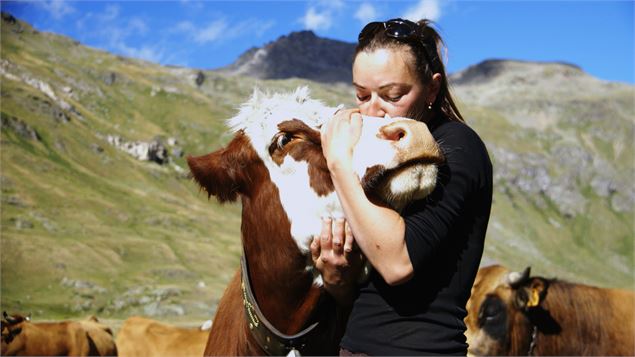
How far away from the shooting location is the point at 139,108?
183250 mm

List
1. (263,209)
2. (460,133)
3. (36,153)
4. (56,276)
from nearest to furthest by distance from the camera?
(460,133), (263,209), (56,276), (36,153)

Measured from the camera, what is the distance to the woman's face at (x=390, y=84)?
A: 3365 millimetres

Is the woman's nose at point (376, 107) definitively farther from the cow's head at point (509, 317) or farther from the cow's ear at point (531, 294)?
the cow's ear at point (531, 294)

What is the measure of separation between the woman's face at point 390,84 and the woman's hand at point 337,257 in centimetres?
66

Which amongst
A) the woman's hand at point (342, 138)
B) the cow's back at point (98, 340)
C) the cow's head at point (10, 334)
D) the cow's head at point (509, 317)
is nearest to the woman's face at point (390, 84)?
the woman's hand at point (342, 138)

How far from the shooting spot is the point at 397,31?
3.47 m

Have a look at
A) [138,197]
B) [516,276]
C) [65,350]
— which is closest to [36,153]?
[138,197]

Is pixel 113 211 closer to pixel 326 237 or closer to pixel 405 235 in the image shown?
pixel 326 237

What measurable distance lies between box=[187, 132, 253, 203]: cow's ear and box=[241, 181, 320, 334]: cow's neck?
0.14 m

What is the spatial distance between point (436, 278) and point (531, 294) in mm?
5982

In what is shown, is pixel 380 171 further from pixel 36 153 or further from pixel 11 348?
pixel 36 153

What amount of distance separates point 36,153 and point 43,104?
2097cm

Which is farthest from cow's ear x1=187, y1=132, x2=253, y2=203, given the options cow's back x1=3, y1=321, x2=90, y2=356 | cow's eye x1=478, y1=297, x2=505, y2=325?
cow's back x1=3, y1=321, x2=90, y2=356

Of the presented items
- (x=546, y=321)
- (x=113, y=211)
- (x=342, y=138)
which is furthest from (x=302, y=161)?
(x=113, y=211)
